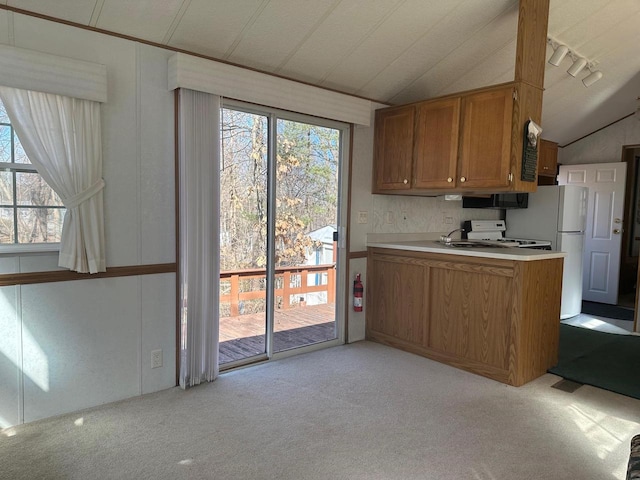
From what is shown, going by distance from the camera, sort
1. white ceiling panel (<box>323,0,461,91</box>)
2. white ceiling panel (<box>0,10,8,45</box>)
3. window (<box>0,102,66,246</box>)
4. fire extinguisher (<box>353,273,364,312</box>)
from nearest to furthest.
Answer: white ceiling panel (<box>0,10,8,45</box>)
window (<box>0,102,66,246</box>)
white ceiling panel (<box>323,0,461,91</box>)
fire extinguisher (<box>353,273,364,312</box>)

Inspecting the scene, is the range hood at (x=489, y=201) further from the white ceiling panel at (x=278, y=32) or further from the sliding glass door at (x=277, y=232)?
the white ceiling panel at (x=278, y=32)

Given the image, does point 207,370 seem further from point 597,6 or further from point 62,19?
point 597,6

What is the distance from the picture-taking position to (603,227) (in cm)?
595

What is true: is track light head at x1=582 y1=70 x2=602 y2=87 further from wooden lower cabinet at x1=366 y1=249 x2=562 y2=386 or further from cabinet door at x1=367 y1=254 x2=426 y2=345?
cabinet door at x1=367 y1=254 x2=426 y2=345

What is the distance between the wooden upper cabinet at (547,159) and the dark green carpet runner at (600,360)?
2.15 metres

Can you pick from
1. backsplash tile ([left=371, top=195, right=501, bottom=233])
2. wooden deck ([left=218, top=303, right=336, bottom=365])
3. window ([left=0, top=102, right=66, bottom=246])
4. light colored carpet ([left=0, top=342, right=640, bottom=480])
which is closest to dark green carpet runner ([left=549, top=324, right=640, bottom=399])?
light colored carpet ([left=0, top=342, right=640, bottom=480])

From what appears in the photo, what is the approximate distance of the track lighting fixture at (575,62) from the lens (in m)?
3.83

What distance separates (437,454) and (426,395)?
71cm

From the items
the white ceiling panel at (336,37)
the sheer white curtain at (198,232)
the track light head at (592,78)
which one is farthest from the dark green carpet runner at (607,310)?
the sheer white curtain at (198,232)

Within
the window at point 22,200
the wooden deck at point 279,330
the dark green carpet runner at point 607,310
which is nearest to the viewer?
the window at point 22,200

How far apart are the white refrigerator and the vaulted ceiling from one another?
121 centimetres

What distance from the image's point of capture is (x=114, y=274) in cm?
267

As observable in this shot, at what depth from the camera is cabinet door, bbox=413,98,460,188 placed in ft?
11.3

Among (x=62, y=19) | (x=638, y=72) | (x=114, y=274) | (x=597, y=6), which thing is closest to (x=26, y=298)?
(x=114, y=274)
